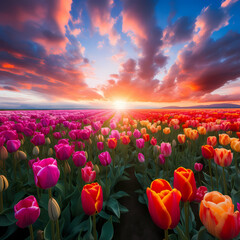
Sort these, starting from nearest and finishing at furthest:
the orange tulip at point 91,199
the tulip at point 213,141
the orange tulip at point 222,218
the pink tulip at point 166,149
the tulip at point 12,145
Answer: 1. the orange tulip at point 222,218
2. the orange tulip at point 91,199
3. the tulip at point 12,145
4. the pink tulip at point 166,149
5. the tulip at point 213,141

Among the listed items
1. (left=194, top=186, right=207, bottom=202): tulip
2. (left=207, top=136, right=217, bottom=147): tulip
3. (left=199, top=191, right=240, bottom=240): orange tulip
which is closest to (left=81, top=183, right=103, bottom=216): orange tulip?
(left=199, top=191, right=240, bottom=240): orange tulip

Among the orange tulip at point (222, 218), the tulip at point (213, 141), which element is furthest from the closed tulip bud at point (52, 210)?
the tulip at point (213, 141)

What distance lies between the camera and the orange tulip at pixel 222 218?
0.68 meters

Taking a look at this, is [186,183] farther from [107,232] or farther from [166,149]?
[166,149]

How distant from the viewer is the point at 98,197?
39.7 inches

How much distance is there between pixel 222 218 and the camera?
69cm

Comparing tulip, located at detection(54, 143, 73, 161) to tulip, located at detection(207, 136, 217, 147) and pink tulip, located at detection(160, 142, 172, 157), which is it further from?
tulip, located at detection(207, 136, 217, 147)

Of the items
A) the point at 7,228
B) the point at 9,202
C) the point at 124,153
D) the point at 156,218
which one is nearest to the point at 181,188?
the point at 156,218

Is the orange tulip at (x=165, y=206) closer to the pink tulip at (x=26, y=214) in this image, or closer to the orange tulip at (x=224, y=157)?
the pink tulip at (x=26, y=214)

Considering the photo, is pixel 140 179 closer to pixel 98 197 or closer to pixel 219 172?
pixel 219 172

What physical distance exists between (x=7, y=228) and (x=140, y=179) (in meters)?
2.07

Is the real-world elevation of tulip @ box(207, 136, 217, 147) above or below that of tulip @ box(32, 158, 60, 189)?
below

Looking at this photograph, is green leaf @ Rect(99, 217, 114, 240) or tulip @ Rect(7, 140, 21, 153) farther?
tulip @ Rect(7, 140, 21, 153)

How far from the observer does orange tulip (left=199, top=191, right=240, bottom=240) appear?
26.9 inches
